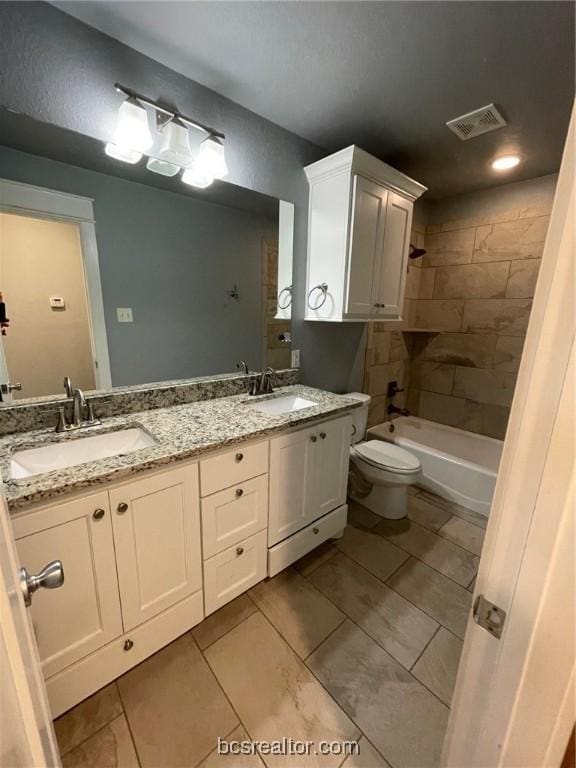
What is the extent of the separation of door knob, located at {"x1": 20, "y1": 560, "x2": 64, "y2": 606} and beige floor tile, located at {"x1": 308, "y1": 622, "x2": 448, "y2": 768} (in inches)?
46.3

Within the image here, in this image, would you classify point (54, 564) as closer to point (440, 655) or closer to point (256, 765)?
point (256, 765)

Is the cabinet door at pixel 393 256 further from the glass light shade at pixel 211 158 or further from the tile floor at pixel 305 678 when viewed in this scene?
the tile floor at pixel 305 678

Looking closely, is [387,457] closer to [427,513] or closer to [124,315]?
[427,513]

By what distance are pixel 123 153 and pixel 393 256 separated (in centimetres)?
159

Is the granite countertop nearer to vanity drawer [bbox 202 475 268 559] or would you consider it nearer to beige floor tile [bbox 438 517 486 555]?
vanity drawer [bbox 202 475 268 559]

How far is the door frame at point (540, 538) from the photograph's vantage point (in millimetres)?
371

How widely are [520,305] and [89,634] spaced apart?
326 centimetres

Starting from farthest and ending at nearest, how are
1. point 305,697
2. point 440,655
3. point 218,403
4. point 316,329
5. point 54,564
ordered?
point 316,329 < point 218,403 < point 440,655 < point 305,697 < point 54,564

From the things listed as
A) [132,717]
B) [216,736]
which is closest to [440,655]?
[216,736]

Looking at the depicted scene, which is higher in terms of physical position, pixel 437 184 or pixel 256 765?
pixel 437 184

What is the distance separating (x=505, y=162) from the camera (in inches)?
83.0

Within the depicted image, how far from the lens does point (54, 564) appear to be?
55 centimetres

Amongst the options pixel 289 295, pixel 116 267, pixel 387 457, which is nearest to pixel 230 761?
pixel 387 457

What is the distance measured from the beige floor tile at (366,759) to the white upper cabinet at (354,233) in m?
1.81
